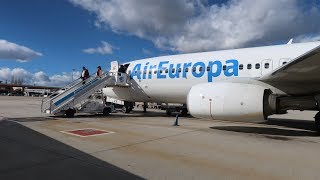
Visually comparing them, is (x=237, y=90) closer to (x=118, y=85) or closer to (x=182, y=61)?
(x=182, y=61)

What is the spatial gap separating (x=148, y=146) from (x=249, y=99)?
4.32 meters

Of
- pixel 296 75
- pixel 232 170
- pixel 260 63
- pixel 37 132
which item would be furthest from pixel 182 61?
pixel 232 170

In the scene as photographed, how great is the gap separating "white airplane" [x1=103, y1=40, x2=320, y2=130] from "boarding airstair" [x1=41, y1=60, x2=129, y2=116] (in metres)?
1.37

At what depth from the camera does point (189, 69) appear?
15.9m

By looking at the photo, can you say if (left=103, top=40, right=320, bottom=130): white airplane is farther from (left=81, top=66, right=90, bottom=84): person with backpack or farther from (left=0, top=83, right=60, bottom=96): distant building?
(left=0, top=83, right=60, bottom=96): distant building

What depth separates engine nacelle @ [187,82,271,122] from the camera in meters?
10.5

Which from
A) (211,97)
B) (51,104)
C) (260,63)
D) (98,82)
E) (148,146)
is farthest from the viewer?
(98,82)

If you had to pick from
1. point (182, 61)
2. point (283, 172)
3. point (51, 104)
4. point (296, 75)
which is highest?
point (182, 61)

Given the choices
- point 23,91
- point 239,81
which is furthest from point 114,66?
point 23,91

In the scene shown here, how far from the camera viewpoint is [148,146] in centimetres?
834

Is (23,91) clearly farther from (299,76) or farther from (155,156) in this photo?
(155,156)

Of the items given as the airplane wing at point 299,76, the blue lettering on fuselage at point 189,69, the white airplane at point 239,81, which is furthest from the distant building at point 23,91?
the airplane wing at point 299,76

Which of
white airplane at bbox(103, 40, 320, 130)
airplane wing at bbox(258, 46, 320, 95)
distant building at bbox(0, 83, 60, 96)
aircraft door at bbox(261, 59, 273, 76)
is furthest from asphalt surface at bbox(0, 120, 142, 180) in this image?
distant building at bbox(0, 83, 60, 96)

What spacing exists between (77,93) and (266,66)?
10576 mm
